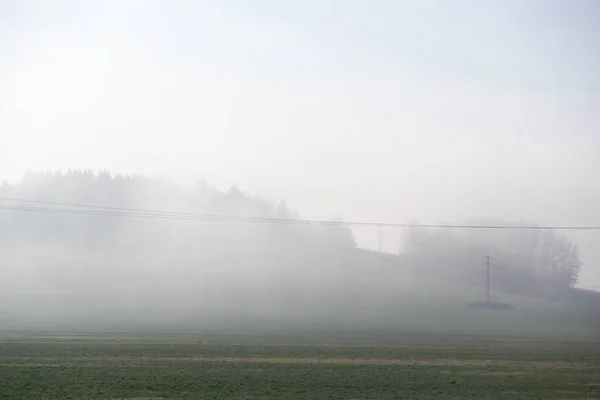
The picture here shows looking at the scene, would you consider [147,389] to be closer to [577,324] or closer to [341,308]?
[577,324]

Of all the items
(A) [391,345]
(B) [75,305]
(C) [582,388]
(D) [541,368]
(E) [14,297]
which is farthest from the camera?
(E) [14,297]

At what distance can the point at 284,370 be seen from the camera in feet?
127

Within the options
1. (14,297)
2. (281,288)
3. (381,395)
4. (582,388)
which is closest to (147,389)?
(381,395)

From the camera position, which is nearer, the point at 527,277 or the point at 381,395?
the point at 381,395

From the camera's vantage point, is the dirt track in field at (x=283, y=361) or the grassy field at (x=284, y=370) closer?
the grassy field at (x=284, y=370)

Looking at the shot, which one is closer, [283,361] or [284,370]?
[284,370]

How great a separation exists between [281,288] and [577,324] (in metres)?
91.4

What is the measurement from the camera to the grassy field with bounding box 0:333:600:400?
3189cm

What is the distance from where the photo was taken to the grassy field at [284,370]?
3189 cm

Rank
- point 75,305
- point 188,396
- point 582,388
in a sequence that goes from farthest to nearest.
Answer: point 75,305, point 582,388, point 188,396

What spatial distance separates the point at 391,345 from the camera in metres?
57.8

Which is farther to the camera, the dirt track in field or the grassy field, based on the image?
the dirt track in field

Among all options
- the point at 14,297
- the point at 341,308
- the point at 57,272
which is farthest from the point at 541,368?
the point at 57,272

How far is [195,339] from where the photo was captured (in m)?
60.9
